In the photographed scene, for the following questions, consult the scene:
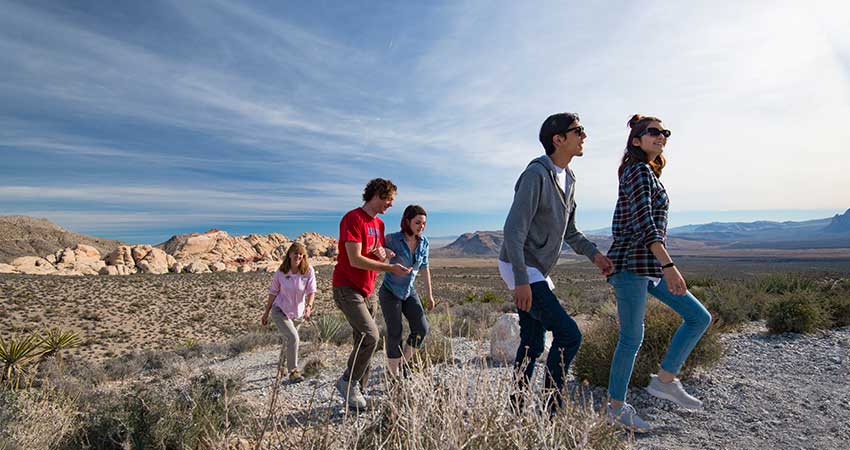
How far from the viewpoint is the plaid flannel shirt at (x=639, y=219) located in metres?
2.64

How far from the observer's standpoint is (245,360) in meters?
7.30

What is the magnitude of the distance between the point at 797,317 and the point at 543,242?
6.45 m

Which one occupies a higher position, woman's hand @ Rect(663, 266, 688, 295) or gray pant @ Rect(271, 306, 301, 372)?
woman's hand @ Rect(663, 266, 688, 295)

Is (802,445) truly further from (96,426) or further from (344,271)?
(96,426)

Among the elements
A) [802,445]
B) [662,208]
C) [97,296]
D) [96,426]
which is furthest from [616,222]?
[97,296]

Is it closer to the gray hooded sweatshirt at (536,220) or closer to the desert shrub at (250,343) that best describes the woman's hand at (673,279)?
the gray hooded sweatshirt at (536,220)

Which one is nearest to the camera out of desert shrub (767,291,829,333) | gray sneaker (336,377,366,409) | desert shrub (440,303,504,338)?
gray sneaker (336,377,366,409)

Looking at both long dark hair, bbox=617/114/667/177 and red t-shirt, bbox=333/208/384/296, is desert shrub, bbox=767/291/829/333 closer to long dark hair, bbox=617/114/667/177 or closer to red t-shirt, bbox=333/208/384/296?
long dark hair, bbox=617/114/667/177

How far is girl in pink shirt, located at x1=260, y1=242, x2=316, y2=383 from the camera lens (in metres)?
4.97

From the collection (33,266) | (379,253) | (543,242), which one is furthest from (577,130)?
(33,266)

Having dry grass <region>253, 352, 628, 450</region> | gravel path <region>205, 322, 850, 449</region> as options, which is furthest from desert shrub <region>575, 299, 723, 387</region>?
dry grass <region>253, 352, 628, 450</region>

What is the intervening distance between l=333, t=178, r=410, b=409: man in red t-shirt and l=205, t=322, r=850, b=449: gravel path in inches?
12.5

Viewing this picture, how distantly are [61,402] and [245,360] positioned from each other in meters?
4.40

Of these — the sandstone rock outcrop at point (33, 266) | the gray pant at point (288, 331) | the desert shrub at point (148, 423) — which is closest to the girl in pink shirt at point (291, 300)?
the gray pant at point (288, 331)
